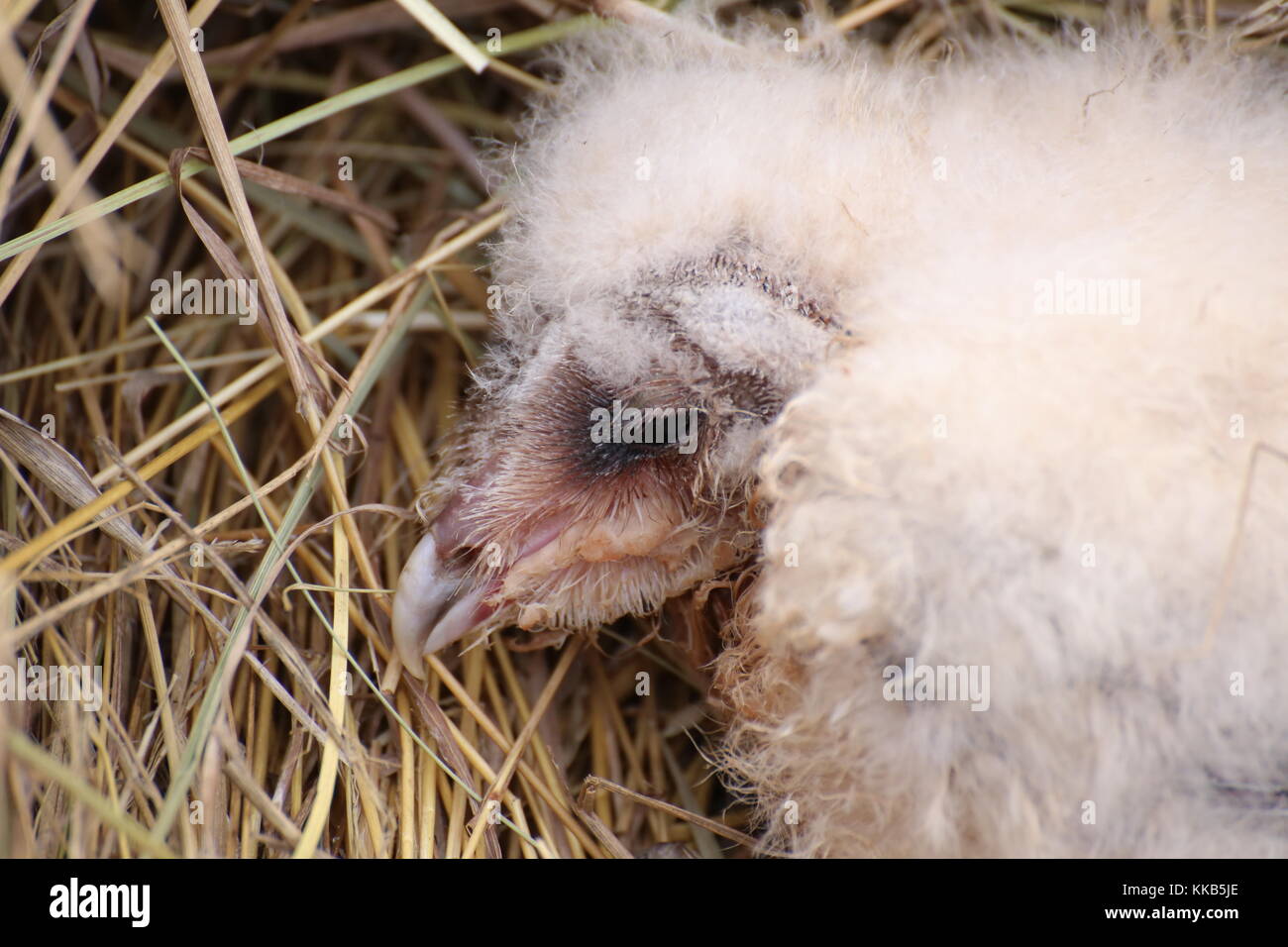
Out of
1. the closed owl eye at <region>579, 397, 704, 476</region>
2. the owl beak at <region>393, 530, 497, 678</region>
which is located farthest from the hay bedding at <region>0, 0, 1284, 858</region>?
the closed owl eye at <region>579, 397, 704, 476</region>

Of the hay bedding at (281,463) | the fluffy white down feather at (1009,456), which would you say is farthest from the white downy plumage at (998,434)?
the hay bedding at (281,463)

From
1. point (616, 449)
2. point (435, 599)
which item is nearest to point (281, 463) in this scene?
point (435, 599)

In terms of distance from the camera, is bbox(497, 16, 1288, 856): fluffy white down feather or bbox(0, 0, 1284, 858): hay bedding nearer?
bbox(497, 16, 1288, 856): fluffy white down feather

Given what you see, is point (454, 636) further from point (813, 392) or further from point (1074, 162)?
point (1074, 162)

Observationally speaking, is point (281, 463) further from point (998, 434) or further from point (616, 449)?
point (998, 434)

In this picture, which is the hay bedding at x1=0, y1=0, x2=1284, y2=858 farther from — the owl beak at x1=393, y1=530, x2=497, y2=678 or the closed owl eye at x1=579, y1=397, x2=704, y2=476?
the closed owl eye at x1=579, y1=397, x2=704, y2=476
